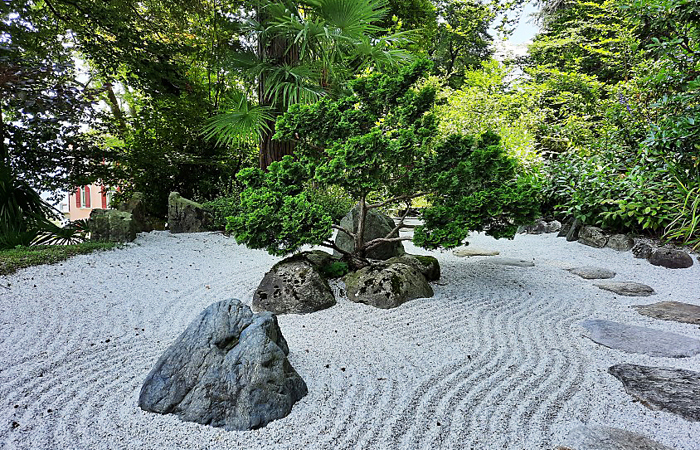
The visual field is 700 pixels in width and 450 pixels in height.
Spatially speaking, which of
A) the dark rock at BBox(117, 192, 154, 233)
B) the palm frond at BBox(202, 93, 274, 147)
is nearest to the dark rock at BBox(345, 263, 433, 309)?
the palm frond at BBox(202, 93, 274, 147)

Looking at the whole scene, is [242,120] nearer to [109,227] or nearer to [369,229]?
[369,229]

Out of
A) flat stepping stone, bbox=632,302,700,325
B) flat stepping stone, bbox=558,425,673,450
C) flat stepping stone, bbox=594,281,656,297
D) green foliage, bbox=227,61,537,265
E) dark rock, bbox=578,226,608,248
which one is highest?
green foliage, bbox=227,61,537,265

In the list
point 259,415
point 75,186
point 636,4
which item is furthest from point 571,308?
point 75,186

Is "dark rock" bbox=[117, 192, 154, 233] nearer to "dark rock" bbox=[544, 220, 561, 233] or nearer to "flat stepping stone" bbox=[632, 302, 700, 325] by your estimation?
"flat stepping stone" bbox=[632, 302, 700, 325]

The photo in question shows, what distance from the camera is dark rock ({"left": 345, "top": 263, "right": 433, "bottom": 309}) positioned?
114 inches

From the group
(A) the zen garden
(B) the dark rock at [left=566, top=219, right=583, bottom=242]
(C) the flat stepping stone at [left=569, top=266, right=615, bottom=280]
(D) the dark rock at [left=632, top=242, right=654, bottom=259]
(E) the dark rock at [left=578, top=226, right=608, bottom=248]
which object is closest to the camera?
(A) the zen garden

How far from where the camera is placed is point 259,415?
1504mm

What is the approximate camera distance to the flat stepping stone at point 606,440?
1.31 metres

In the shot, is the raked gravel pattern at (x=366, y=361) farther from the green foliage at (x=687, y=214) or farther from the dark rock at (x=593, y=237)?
the dark rock at (x=593, y=237)

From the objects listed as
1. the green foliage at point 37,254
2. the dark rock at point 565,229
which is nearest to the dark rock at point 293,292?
the green foliage at point 37,254

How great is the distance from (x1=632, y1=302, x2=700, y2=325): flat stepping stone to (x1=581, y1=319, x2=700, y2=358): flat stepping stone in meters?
0.35

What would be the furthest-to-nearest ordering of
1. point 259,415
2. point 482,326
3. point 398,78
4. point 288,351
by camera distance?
point 398,78, point 482,326, point 288,351, point 259,415

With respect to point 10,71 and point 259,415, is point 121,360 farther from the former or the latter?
point 10,71

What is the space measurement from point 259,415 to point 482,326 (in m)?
1.64
